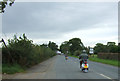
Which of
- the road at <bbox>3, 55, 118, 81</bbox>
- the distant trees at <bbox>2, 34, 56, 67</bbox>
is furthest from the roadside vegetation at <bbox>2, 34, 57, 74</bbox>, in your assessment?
the road at <bbox>3, 55, 118, 81</bbox>

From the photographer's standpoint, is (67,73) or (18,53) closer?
(67,73)

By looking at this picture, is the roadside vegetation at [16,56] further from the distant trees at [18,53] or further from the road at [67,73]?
the road at [67,73]

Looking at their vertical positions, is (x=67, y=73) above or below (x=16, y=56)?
below

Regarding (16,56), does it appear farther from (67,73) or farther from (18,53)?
(67,73)

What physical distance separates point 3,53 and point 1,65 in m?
1.67

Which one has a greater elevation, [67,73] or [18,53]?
[18,53]

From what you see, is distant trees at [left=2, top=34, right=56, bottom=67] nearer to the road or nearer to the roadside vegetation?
the roadside vegetation

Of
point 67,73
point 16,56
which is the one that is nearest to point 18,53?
point 16,56

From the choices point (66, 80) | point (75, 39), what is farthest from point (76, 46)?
point (66, 80)

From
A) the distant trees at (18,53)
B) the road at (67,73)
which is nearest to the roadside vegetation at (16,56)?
the distant trees at (18,53)

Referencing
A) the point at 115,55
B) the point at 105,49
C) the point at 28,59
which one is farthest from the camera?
the point at 105,49

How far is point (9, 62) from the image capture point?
17.9 m

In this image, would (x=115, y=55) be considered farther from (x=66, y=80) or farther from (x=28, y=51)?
(x=66, y=80)

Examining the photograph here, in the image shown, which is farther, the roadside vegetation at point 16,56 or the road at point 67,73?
the roadside vegetation at point 16,56
